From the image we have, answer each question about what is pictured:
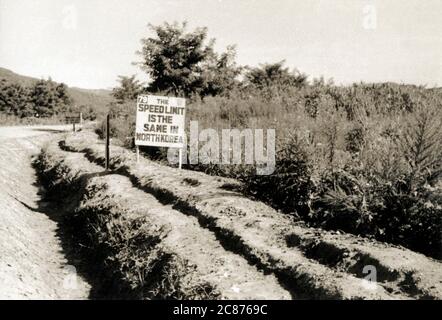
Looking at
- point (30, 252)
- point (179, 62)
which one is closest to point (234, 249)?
point (30, 252)

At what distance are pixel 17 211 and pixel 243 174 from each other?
Answer: 4266 millimetres

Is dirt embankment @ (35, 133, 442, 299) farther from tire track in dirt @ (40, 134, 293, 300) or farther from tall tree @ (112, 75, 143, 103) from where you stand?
tall tree @ (112, 75, 143, 103)

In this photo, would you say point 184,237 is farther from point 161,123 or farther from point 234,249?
point 161,123

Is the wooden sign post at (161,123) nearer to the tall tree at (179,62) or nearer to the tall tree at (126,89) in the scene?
the tall tree at (179,62)

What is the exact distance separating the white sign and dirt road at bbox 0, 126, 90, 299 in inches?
107

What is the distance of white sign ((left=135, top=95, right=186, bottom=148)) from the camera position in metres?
9.45

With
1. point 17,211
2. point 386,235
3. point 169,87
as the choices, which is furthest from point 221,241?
point 169,87

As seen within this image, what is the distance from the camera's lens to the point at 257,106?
12.1 meters

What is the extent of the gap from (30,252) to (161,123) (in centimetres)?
439

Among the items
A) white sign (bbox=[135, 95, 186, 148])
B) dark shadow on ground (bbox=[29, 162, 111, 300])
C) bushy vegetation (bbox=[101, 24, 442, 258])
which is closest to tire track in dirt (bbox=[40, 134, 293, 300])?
dark shadow on ground (bbox=[29, 162, 111, 300])

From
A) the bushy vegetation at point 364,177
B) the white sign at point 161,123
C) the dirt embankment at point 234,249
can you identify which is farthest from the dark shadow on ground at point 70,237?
the bushy vegetation at point 364,177

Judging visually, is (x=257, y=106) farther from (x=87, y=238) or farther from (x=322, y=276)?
(x=322, y=276)

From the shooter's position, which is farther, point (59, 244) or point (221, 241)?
point (59, 244)

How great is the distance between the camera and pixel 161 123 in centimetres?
956
